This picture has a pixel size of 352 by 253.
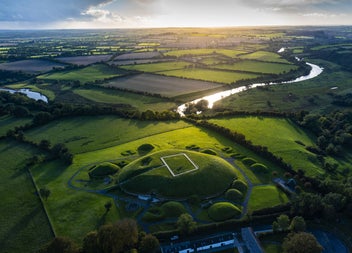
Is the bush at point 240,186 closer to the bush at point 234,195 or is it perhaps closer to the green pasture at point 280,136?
the bush at point 234,195

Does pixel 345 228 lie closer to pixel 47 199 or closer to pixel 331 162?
pixel 331 162

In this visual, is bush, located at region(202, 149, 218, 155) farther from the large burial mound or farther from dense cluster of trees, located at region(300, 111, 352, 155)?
dense cluster of trees, located at region(300, 111, 352, 155)

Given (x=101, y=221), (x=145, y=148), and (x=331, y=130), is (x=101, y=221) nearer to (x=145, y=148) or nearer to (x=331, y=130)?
(x=145, y=148)

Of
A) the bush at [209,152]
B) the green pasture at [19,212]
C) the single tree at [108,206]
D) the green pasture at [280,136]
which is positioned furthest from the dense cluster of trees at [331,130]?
the green pasture at [19,212]

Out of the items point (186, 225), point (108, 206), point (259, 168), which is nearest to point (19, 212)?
point (108, 206)

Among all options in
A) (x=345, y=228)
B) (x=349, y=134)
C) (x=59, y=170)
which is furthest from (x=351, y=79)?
(x=59, y=170)

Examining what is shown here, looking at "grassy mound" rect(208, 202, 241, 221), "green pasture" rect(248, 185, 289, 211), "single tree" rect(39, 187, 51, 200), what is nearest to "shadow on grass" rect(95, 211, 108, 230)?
"single tree" rect(39, 187, 51, 200)
